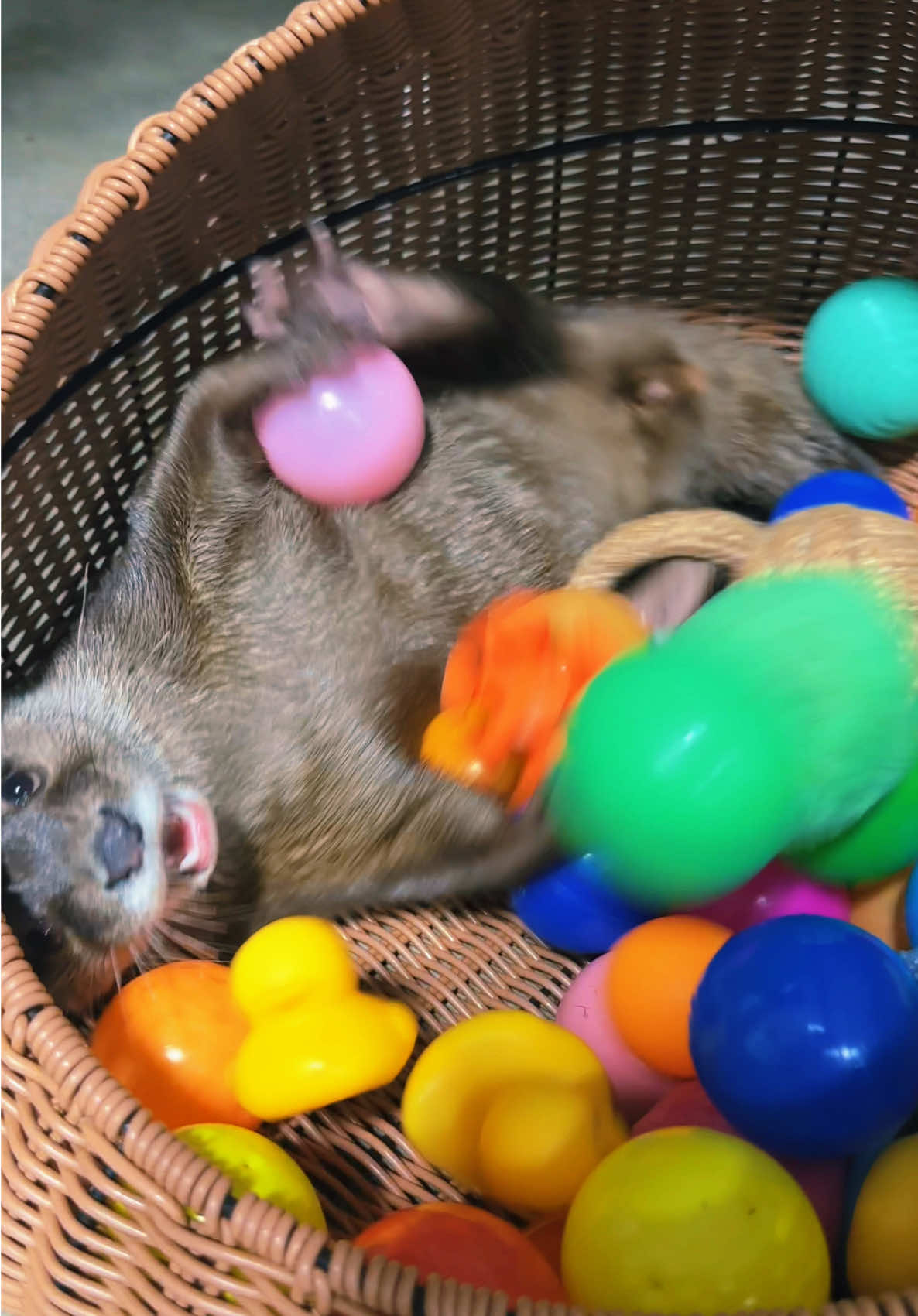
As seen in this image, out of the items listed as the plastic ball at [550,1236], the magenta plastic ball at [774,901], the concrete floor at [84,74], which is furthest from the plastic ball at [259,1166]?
the concrete floor at [84,74]

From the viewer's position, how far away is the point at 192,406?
1.25 meters

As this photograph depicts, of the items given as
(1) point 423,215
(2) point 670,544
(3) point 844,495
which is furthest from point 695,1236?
(1) point 423,215

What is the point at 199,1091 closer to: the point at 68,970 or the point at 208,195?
the point at 68,970

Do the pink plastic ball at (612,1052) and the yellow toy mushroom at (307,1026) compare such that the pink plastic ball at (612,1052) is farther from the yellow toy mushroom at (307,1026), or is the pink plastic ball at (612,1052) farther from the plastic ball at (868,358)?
the plastic ball at (868,358)

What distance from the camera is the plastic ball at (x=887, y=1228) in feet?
2.47

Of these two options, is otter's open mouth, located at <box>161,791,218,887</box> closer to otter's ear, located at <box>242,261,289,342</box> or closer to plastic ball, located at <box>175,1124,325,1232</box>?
plastic ball, located at <box>175,1124,325,1232</box>

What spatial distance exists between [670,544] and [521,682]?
288mm

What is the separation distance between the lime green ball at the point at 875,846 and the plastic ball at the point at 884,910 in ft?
0.10

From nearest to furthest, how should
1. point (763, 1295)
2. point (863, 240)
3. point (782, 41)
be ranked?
point (763, 1295) < point (782, 41) < point (863, 240)

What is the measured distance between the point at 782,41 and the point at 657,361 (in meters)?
0.40

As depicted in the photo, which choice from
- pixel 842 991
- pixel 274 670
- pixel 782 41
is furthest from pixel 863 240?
pixel 842 991

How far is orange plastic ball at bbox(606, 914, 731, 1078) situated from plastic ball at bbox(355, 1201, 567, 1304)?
206 mm

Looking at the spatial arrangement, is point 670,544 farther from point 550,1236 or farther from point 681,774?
point 550,1236

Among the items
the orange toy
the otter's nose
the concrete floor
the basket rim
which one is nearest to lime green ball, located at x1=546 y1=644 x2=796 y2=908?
the orange toy
